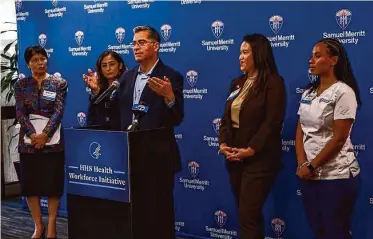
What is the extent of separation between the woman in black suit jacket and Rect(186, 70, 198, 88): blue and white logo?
91 cm

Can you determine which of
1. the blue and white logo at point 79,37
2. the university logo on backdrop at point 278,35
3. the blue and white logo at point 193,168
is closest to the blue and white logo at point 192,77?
A: the blue and white logo at point 193,168

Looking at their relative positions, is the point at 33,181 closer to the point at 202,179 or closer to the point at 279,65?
the point at 202,179

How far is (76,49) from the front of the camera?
17.0 feet

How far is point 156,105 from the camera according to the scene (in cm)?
331

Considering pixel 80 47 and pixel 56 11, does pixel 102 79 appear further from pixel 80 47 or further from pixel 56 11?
pixel 56 11

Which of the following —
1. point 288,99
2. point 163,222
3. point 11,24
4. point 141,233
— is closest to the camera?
point 141,233

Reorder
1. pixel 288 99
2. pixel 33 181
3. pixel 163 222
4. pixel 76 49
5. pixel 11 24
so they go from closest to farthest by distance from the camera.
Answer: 1. pixel 163 222
2. pixel 288 99
3. pixel 33 181
4. pixel 76 49
5. pixel 11 24

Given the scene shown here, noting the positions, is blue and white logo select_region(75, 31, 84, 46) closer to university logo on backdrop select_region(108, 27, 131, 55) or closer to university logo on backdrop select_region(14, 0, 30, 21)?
university logo on backdrop select_region(108, 27, 131, 55)

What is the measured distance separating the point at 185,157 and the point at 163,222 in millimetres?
1470

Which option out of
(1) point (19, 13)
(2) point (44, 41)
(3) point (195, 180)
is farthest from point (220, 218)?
(1) point (19, 13)

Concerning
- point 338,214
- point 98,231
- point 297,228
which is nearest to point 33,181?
point 98,231

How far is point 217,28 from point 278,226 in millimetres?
1601

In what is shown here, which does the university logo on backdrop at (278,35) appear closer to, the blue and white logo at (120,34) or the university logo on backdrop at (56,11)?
the blue and white logo at (120,34)

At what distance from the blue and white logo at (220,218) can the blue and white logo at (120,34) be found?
1.79 meters
